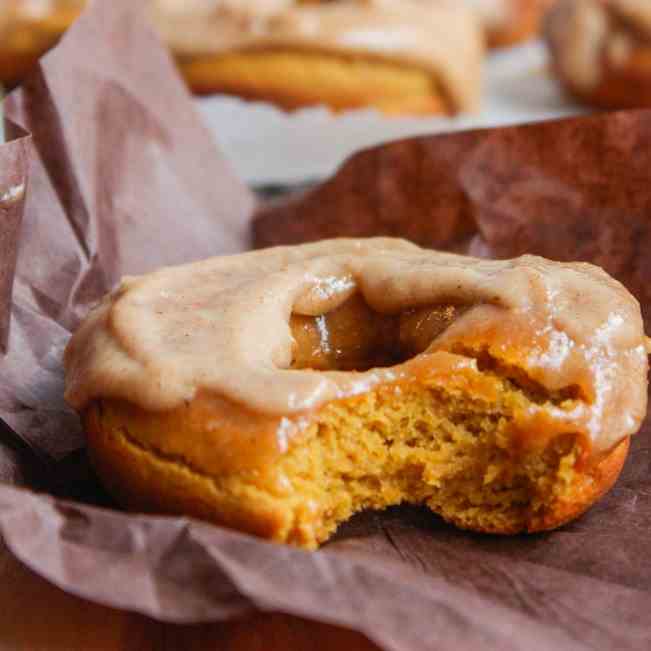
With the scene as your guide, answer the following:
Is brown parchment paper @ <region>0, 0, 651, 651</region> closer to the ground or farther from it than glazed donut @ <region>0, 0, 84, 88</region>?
closer to the ground

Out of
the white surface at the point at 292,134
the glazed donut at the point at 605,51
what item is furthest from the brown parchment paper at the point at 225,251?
the glazed donut at the point at 605,51

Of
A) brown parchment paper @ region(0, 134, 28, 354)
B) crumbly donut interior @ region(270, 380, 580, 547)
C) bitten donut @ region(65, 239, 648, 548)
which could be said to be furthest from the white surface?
crumbly donut interior @ region(270, 380, 580, 547)

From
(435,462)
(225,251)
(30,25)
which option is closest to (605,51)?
(30,25)

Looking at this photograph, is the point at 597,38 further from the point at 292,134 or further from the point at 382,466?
the point at 382,466

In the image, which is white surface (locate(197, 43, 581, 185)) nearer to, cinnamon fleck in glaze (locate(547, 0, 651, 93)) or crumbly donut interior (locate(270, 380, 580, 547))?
cinnamon fleck in glaze (locate(547, 0, 651, 93))

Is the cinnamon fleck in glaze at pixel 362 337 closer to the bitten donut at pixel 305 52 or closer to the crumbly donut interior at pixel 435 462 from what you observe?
the crumbly donut interior at pixel 435 462

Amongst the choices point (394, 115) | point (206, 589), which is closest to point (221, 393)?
point (206, 589)

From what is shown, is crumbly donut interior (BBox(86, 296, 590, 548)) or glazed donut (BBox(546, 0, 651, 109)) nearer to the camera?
crumbly donut interior (BBox(86, 296, 590, 548))
